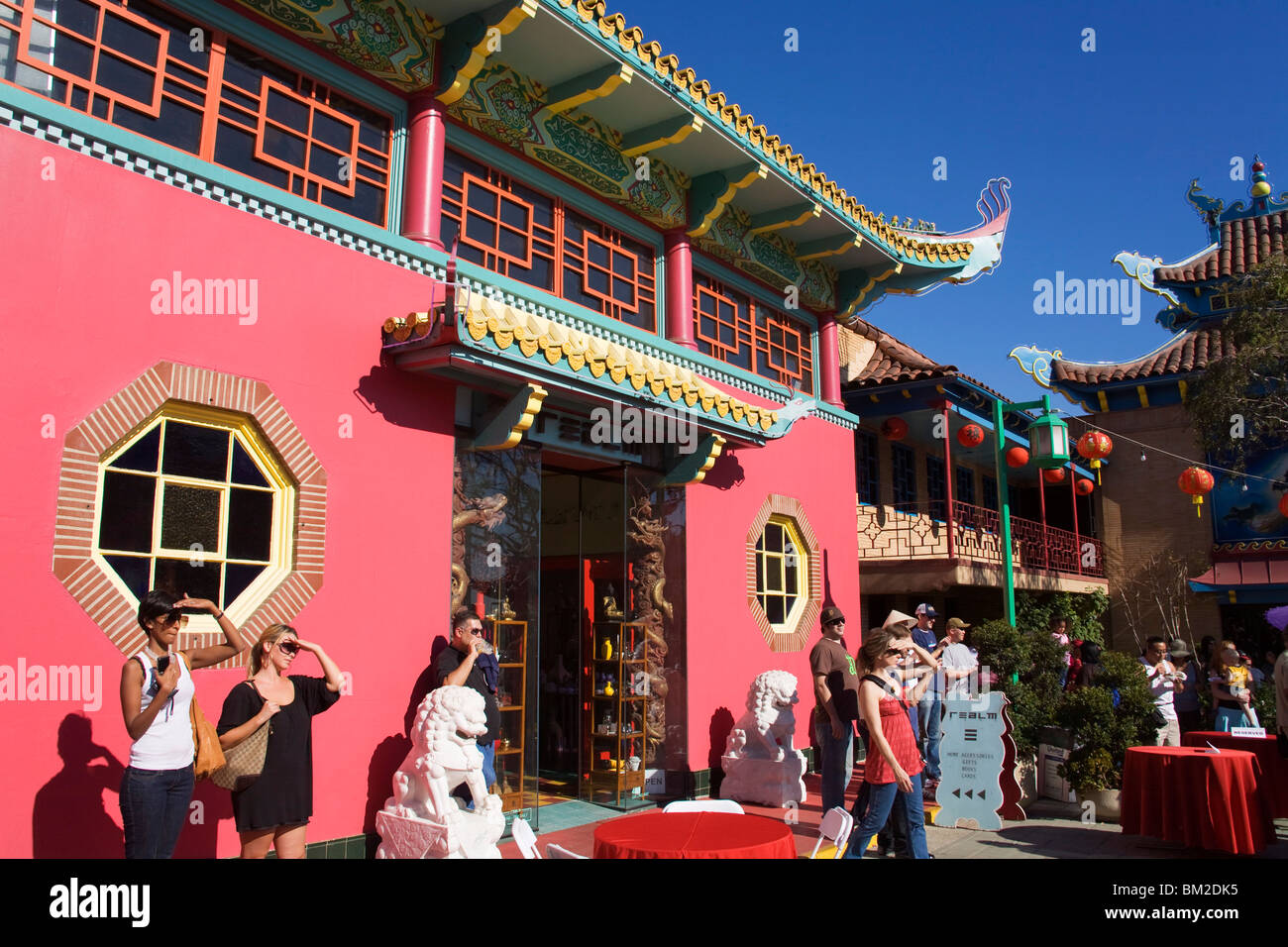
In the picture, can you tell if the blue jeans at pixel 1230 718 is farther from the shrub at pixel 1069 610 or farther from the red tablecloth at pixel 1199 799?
the shrub at pixel 1069 610

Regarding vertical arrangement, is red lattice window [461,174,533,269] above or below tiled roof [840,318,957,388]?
below

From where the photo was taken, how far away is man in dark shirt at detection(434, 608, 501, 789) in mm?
6246

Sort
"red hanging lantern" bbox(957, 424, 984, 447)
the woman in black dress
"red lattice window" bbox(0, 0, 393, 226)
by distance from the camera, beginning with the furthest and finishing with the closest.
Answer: "red hanging lantern" bbox(957, 424, 984, 447) → "red lattice window" bbox(0, 0, 393, 226) → the woman in black dress

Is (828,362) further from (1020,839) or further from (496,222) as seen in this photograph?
(1020,839)

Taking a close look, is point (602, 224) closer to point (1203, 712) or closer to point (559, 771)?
point (559, 771)

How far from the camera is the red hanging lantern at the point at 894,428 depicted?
15.3 meters

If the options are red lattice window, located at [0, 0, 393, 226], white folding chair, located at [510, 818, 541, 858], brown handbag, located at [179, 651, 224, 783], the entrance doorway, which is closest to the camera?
white folding chair, located at [510, 818, 541, 858]

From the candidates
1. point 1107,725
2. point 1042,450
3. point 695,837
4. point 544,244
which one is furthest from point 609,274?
point 1042,450

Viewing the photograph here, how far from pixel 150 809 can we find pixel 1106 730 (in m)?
8.00

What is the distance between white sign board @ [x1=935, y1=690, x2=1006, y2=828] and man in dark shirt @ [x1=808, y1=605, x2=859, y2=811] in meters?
1.24

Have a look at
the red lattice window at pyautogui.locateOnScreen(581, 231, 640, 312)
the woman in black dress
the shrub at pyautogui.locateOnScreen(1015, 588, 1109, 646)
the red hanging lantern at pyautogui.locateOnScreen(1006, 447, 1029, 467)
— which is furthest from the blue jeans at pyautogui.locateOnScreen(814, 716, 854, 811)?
the shrub at pyautogui.locateOnScreen(1015, 588, 1109, 646)

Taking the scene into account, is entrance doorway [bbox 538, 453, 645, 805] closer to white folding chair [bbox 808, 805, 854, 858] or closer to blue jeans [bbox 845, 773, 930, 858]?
blue jeans [bbox 845, 773, 930, 858]

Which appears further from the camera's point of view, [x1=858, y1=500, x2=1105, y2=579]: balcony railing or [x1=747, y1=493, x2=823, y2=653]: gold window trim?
[x1=858, y1=500, x2=1105, y2=579]: balcony railing

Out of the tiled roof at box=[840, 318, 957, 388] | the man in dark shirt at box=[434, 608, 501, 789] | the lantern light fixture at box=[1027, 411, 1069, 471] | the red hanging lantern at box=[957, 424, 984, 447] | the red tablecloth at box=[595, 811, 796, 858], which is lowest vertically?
the red tablecloth at box=[595, 811, 796, 858]
